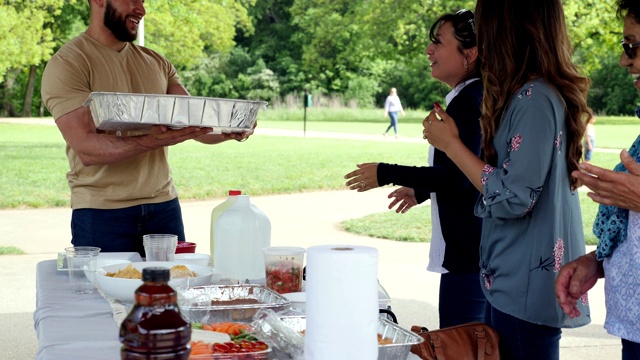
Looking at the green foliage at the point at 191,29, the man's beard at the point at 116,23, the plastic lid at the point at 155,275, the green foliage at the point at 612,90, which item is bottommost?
the plastic lid at the point at 155,275

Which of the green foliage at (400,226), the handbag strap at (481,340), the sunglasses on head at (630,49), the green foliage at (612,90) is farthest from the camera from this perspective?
the green foliage at (612,90)

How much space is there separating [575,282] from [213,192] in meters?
10.1

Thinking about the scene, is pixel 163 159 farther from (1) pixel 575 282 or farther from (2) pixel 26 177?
(2) pixel 26 177

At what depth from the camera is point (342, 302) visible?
5.35 feet

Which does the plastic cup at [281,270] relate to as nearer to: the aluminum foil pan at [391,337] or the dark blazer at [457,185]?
the aluminum foil pan at [391,337]

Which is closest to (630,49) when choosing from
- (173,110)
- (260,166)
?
(173,110)

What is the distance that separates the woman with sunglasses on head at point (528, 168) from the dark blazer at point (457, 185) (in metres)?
0.45

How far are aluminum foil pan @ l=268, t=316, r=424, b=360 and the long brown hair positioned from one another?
31.7 inches

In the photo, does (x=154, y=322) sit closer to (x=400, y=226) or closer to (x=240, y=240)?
(x=240, y=240)

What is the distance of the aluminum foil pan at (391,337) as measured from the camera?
71.3 inches

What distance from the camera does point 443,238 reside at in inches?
122

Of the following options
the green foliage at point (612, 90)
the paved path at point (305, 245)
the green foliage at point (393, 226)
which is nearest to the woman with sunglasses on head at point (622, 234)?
the paved path at point (305, 245)

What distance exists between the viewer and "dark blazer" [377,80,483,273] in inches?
119

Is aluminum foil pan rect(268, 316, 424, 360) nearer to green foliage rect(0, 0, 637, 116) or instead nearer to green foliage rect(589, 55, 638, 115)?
green foliage rect(0, 0, 637, 116)
